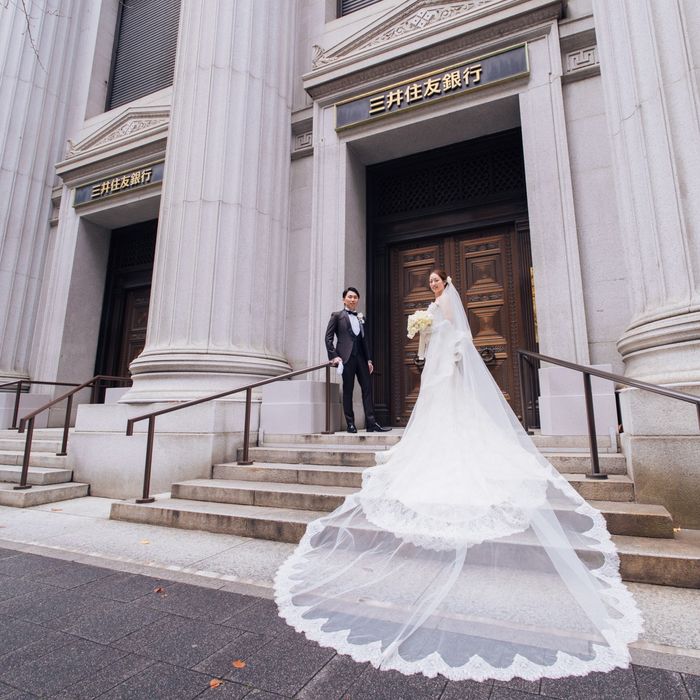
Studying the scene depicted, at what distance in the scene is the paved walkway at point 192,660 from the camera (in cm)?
192

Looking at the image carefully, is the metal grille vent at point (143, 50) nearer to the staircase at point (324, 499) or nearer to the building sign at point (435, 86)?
the building sign at point (435, 86)

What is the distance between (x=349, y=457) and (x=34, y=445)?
238 inches

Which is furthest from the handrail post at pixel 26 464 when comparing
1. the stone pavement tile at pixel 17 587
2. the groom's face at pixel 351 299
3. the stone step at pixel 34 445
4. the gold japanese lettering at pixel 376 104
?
the gold japanese lettering at pixel 376 104

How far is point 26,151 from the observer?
1218cm

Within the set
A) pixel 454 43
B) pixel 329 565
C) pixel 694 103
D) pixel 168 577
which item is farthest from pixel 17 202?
pixel 694 103

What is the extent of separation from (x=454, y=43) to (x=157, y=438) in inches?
322

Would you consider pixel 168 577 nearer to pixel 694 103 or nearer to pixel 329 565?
pixel 329 565

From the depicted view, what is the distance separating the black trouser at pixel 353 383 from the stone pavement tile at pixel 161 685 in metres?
4.99

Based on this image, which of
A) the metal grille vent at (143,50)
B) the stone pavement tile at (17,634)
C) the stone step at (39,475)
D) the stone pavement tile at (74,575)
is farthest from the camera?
the metal grille vent at (143,50)

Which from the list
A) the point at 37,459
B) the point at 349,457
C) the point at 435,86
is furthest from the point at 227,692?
the point at 435,86

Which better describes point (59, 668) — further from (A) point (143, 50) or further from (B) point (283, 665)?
(A) point (143, 50)

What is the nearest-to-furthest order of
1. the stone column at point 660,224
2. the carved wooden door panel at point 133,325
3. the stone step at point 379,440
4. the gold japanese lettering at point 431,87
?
the stone column at point 660,224, the stone step at point 379,440, the gold japanese lettering at point 431,87, the carved wooden door panel at point 133,325

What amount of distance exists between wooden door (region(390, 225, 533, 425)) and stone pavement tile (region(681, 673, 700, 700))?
6102mm

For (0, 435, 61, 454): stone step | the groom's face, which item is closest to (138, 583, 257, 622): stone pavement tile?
the groom's face
